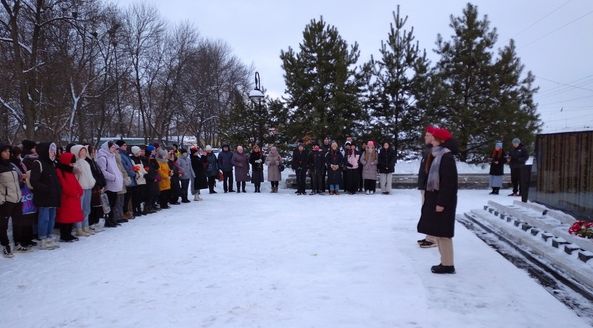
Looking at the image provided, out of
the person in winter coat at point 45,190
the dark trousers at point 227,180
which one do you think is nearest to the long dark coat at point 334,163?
the dark trousers at point 227,180

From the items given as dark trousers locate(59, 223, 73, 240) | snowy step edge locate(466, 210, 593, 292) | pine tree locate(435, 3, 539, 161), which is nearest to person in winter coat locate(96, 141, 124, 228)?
dark trousers locate(59, 223, 73, 240)

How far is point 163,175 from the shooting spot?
11734 millimetres

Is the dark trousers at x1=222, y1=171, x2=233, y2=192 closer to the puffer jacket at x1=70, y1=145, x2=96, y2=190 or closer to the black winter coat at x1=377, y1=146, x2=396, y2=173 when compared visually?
the black winter coat at x1=377, y1=146, x2=396, y2=173

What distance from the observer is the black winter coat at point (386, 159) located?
14617 millimetres

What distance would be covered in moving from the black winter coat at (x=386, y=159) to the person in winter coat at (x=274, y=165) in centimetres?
363

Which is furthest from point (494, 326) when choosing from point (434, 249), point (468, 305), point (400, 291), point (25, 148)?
point (25, 148)

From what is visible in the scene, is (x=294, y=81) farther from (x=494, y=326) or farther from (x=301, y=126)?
(x=494, y=326)

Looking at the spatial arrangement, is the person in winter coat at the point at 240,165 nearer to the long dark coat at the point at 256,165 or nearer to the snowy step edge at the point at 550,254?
the long dark coat at the point at 256,165

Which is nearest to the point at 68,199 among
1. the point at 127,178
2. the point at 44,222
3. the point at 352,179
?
the point at 44,222

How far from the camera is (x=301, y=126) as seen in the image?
18062mm

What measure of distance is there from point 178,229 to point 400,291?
5.30 m

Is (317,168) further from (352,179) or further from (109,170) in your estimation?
(109,170)

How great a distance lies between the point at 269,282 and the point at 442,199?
2.31 meters

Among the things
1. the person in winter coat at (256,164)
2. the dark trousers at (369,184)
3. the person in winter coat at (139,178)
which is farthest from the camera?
the person in winter coat at (256,164)
